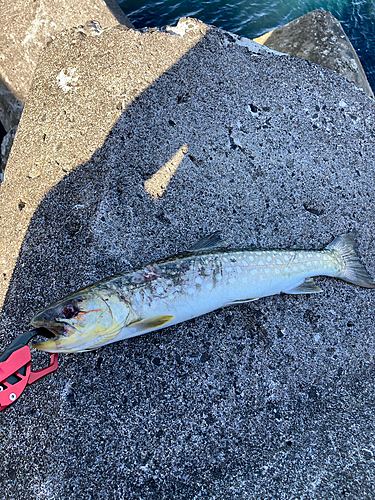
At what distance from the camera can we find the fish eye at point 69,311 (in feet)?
7.98

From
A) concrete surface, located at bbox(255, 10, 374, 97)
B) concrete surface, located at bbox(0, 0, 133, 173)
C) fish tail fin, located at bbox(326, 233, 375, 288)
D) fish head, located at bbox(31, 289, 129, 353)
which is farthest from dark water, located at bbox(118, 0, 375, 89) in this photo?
fish head, located at bbox(31, 289, 129, 353)

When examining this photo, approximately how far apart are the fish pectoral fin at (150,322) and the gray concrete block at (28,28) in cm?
409

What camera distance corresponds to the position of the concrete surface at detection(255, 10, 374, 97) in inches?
225

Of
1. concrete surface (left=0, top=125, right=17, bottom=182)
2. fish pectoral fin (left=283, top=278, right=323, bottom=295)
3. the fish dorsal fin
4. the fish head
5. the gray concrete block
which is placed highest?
the gray concrete block

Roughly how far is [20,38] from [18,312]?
398 centimetres

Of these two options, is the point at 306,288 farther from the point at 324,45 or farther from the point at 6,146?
the point at 324,45

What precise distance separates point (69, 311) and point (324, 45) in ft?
20.6

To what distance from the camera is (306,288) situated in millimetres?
3426

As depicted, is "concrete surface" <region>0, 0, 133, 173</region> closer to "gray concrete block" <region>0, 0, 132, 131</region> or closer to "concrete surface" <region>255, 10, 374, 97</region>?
"gray concrete block" <region>0, 0, 132, 131</region>

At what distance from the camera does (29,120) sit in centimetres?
398

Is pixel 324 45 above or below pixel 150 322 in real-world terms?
below

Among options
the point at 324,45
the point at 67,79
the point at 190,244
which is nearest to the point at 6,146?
the point at 67,79

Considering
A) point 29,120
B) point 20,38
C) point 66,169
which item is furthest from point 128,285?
point 20,38

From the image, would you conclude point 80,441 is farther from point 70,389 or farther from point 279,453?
point 279,453
